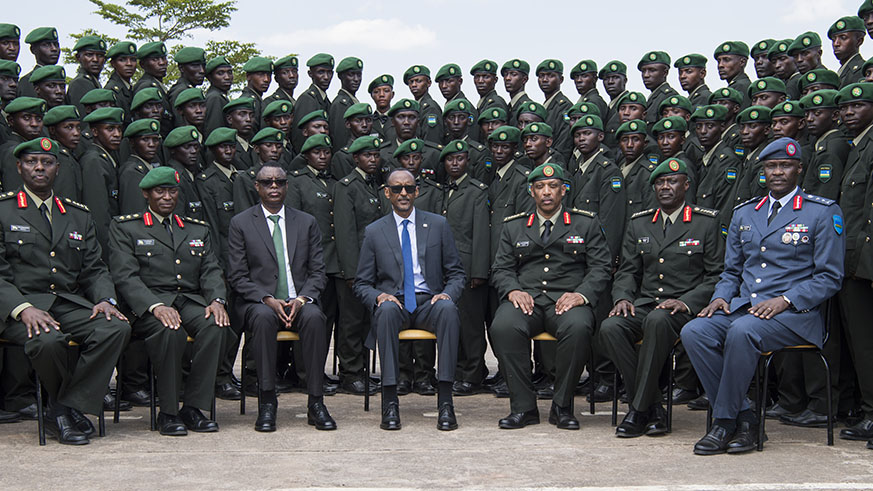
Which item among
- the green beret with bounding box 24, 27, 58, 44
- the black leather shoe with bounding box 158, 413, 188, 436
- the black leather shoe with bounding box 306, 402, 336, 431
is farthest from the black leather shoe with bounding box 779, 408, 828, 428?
the green beret with bounding box 24, 27, 58, 44

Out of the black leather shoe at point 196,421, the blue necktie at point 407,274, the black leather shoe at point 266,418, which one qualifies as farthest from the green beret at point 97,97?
the black leather shoe at point 266,418

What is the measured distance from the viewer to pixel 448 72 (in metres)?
10.6

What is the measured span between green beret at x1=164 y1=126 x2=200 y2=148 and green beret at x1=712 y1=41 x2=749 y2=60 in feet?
18.3

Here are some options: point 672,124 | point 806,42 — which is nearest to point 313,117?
point 672,124

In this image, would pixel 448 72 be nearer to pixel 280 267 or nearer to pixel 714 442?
pixel 280 267

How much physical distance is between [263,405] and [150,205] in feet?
6.02

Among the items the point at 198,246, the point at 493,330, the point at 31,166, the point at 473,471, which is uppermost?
the point at 31,166

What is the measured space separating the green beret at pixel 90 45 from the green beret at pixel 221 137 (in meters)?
1.98

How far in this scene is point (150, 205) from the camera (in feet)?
24.2

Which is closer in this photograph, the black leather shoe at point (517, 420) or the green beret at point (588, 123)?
the black leather shoe at point (517, 420)

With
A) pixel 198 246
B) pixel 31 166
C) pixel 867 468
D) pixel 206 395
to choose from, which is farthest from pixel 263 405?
Answer: pixel 867 468

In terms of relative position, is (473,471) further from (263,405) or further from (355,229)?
(355,229)

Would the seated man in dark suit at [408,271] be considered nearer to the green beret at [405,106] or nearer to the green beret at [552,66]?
the green beret at [405,106]

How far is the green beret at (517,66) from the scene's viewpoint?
424 inches
